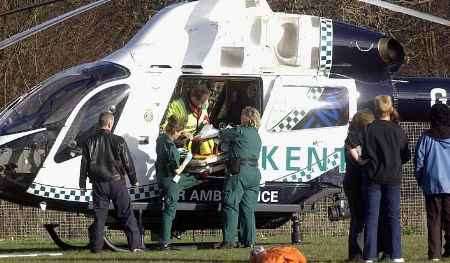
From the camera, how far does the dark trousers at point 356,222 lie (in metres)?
12.6

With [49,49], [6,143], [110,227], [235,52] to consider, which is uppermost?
[49,49]

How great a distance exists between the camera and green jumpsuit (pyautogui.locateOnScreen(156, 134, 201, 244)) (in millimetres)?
15000

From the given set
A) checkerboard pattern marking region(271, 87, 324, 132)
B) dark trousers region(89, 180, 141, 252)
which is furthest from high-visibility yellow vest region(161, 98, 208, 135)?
dark trousers region(89, 180, 141, 252)

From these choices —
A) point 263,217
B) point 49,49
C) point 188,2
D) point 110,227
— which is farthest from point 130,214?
point 49,49

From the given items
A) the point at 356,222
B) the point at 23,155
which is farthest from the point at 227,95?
the point at 356,222

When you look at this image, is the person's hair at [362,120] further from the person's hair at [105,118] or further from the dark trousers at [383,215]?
the person's hair at [105,118]

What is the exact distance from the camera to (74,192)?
15.2 meters

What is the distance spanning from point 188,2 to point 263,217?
319 cm

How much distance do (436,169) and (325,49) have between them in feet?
12.4

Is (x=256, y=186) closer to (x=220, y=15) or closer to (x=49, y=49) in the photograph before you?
(x=220, y=15)

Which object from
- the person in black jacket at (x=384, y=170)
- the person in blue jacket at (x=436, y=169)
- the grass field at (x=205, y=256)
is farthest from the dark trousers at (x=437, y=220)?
the person in black jacket at (x=384, y=170)

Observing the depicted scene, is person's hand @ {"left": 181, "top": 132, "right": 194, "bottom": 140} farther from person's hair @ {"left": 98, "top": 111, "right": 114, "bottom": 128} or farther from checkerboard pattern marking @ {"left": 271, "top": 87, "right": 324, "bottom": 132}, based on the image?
person's hair @ {"left": 98, "top": 111, "right": 114, "bottom": 128}

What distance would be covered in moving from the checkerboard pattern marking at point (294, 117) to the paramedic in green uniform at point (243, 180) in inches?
26.4

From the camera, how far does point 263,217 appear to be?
53.5ft
